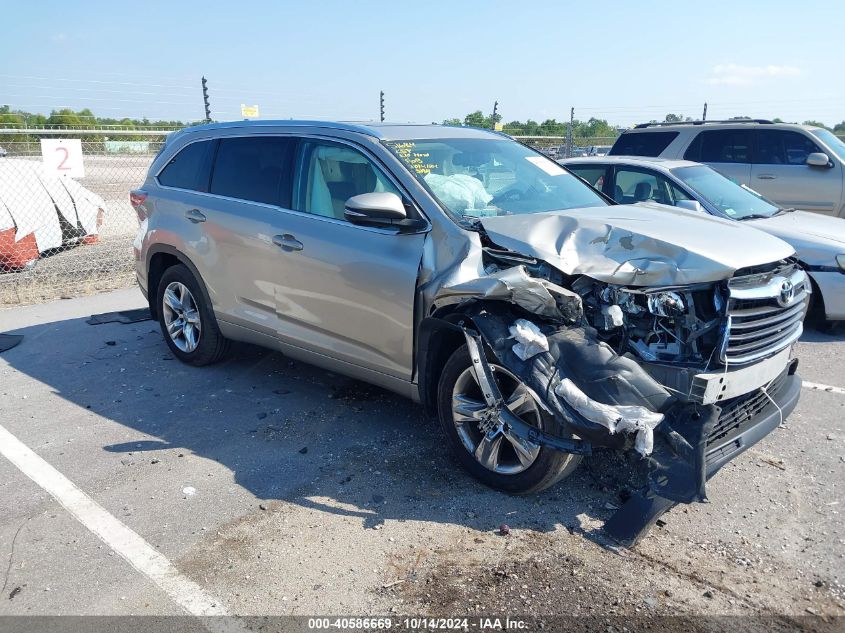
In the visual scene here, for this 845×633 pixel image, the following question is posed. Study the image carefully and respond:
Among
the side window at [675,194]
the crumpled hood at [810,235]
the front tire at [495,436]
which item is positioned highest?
the side window at [675,194]

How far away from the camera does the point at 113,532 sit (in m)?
3.65

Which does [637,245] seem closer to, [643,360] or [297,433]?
[643,360]

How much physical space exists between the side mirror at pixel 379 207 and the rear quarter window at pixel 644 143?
6888mm

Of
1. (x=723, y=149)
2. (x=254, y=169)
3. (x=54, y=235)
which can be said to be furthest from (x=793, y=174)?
(x=54, y=235)

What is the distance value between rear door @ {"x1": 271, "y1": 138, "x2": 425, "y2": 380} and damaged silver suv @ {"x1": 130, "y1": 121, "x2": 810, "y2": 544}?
0.04ft

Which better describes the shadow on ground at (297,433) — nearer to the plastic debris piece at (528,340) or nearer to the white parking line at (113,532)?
the white parking line at (113,532)

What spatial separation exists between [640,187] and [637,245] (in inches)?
163

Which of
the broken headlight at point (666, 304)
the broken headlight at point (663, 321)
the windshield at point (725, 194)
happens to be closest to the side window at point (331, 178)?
the broken headlight at point (663, 321)

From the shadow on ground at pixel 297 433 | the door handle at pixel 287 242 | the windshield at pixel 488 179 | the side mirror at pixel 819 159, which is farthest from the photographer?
the side mirror at pixel 819 159

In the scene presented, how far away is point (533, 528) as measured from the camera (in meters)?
3.61

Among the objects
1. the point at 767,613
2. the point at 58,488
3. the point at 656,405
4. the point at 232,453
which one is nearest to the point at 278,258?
the point at 232,453

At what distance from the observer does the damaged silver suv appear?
337 cm

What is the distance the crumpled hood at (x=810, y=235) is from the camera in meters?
6.63

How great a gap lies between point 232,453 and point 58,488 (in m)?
0.99
